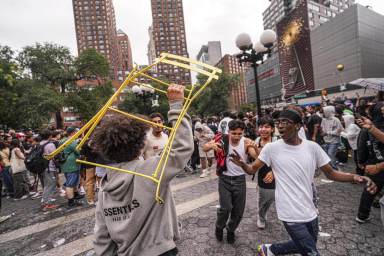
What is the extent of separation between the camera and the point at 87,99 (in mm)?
30422

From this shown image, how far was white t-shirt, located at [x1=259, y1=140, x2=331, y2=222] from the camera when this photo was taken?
204 centimetres

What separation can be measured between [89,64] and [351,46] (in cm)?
5235

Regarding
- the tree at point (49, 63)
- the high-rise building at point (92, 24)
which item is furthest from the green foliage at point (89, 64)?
the high-rise building at point (92, 24)

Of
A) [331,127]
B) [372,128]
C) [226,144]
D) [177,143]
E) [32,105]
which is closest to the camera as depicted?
[177,143]

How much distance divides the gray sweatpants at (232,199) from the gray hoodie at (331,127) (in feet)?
13.7

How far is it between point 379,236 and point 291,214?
2167mm

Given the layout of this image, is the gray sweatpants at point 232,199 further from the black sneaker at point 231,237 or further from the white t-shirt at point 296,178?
the white t-shirt at point 296,178

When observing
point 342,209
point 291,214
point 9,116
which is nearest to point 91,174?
point 291,214

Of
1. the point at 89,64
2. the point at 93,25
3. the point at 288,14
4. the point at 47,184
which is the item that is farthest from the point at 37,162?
the point at 93,25

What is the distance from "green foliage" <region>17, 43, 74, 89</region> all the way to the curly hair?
32.5 metres

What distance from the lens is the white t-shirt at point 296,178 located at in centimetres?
204

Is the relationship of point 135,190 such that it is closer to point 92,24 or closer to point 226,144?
point 226,144

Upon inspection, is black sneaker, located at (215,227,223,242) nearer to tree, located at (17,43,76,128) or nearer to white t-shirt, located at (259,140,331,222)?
white t-shirt, located at (259,140,331,222)

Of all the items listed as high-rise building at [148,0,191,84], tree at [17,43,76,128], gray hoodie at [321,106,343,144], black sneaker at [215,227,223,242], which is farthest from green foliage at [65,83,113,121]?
high-rise building at [148,0,191,84]
